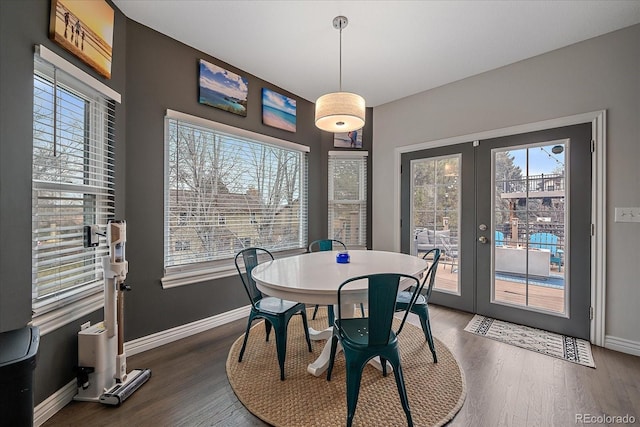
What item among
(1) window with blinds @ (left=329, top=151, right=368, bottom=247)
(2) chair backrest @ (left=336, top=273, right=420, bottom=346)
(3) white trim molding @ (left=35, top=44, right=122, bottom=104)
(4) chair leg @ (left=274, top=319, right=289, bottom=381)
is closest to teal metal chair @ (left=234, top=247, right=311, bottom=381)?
(4) chair leg @ (left=274, top=319, right=289, bottom=381)

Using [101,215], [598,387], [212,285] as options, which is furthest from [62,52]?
[598,387]

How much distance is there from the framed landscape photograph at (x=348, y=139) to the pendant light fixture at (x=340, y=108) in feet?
5.49

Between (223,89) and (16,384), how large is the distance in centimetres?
272

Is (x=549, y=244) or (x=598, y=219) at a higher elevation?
(x=598, y=219)

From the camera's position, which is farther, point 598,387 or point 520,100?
point 520,100

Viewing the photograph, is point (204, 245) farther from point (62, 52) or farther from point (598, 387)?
point (598, 387)

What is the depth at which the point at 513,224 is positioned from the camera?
2949 mm

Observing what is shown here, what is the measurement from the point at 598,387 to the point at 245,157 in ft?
11.4

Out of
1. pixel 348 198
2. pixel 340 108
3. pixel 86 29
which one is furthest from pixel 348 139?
pixel 86 29

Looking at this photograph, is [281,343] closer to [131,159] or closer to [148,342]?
[148,342]

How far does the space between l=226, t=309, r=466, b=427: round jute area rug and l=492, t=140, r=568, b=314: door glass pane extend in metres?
1.20

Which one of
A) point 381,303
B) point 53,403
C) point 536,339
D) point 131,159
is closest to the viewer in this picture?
point 381,303

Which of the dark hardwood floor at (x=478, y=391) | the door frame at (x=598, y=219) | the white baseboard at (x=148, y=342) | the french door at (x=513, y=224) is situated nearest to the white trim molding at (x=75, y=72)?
the white baseboard at (x=148, y=342)

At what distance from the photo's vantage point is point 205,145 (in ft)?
9.26
